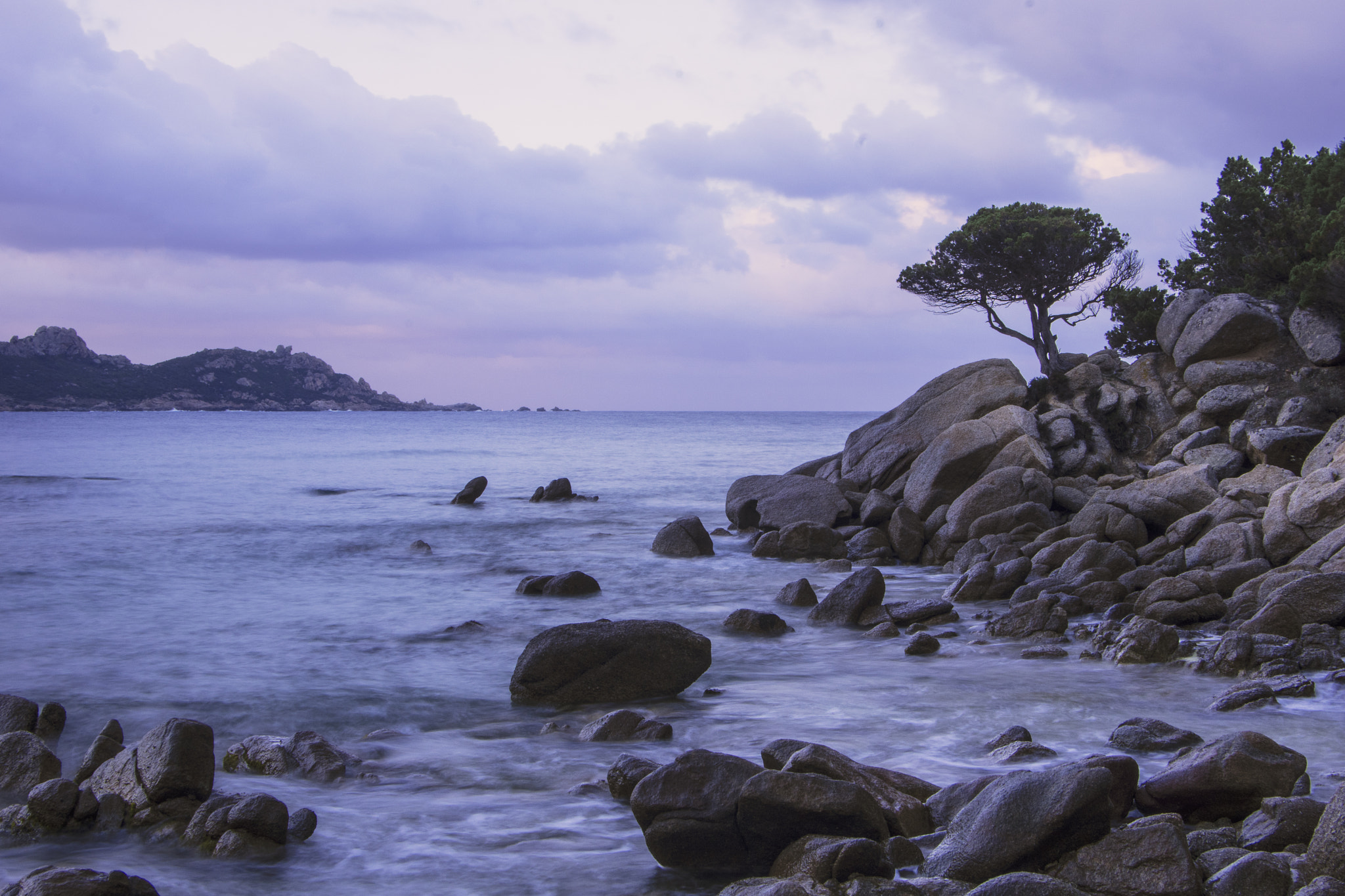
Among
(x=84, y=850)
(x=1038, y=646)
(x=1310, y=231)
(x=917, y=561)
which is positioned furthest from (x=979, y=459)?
(x=84, y=850)

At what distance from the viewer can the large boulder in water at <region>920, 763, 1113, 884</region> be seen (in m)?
5.18

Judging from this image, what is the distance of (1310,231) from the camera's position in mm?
24703

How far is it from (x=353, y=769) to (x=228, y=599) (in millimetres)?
10585

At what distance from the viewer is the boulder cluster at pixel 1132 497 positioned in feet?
39.0

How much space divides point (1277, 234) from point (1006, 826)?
86.8 feet

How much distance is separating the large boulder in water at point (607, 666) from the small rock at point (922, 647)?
10.4 ft

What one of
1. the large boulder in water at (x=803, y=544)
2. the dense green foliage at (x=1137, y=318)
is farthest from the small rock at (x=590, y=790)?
the dense green foliage at (x=1137, y=318)

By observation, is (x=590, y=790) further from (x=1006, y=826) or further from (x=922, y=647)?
(x=922, y=647)

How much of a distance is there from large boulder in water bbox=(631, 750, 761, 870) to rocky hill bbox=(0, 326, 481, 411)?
6400 inches

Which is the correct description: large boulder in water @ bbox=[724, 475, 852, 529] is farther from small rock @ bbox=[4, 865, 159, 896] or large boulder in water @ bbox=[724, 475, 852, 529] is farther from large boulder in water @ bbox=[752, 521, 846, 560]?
small rock @ bbox=[4, 865, 159, 896]

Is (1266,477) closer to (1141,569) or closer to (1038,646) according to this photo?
(1141,569)

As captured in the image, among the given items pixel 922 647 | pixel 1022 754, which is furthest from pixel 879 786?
pixel 922 647

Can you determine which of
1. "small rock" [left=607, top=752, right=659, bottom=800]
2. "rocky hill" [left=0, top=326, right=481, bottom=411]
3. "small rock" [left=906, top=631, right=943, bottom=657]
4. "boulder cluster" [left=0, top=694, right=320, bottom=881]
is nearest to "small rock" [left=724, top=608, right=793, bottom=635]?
"small rock" [left=906, top=631, right=943, bottom=657]

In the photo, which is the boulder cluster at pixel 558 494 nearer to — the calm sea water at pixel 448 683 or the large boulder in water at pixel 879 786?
the calm sea water at pixel 448 683
